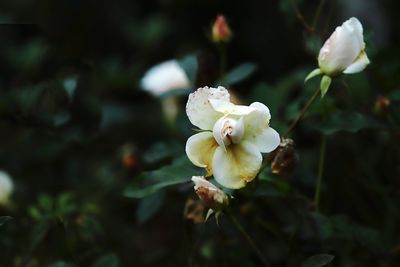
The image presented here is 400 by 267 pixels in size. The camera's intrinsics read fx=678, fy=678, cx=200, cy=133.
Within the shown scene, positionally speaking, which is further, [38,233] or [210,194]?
[38,233]

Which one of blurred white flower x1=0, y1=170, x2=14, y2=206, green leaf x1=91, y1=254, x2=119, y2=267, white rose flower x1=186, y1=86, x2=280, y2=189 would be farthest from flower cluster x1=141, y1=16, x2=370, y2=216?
blurred white flower x1=0, y1=170, x2=14, y2=206

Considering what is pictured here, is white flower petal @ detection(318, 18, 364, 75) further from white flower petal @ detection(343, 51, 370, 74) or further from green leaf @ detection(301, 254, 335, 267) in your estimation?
green leaf @ detection(301, 254, 335, 267)

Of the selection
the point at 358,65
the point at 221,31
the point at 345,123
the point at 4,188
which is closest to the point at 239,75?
the point at 221,31

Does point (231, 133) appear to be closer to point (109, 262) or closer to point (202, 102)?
point (202, 102)

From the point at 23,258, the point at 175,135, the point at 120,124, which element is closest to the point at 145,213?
the point at 23,258

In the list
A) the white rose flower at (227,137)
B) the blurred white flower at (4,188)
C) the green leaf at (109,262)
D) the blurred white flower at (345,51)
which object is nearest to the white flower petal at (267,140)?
the white rose flower at (227,137)

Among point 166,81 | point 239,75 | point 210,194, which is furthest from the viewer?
point 166,81

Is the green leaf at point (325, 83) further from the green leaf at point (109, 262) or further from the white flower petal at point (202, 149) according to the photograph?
the green leaf at point (109, 262)

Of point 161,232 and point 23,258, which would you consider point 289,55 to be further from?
point 23,258
